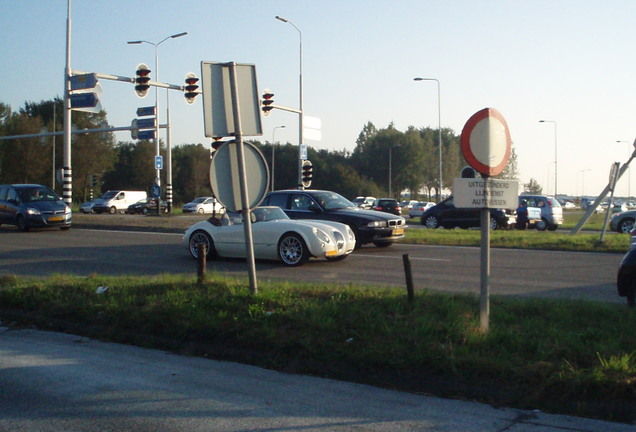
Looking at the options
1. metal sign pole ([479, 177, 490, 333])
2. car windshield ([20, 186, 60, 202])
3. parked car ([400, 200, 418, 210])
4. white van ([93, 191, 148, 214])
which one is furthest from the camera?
parked car ([400, 200, 418, 210])

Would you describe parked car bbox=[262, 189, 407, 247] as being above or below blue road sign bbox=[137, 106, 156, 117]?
below

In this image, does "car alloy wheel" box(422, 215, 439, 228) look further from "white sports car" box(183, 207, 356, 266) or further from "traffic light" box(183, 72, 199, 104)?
"white sports car" box(183, 207, 356, 266)

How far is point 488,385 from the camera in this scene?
5.79 m

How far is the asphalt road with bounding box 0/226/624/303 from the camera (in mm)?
11875

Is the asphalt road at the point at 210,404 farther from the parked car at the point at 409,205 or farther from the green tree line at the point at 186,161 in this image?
the green tree line at the point at 186,161

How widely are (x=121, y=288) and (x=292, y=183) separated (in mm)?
78656

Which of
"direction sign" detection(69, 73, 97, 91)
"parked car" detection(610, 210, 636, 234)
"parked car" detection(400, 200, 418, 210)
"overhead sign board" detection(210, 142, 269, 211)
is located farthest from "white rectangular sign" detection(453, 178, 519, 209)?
"parked car" detection(400, 200, 418, 210)

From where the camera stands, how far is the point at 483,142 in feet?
22.0

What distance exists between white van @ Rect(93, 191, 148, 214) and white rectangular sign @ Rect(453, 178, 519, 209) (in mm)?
52378

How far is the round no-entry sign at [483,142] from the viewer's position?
6672 mm

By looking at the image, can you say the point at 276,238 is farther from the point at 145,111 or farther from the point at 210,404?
the point at 145,111

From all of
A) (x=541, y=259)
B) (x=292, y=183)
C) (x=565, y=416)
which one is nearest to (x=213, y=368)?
(x=565, y=416)

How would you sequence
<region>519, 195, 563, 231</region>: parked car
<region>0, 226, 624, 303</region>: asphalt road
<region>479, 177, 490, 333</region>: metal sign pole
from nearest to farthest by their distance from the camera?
1. <region>479, 177, 490, 333</region>: metal sign pole
2. <region>0, 226, 624, 303</region>: asphalt road
3. <region>519, 195, 563, 231</region>: parked car

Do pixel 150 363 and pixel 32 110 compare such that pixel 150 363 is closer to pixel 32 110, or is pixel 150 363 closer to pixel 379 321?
pixel 379 321
